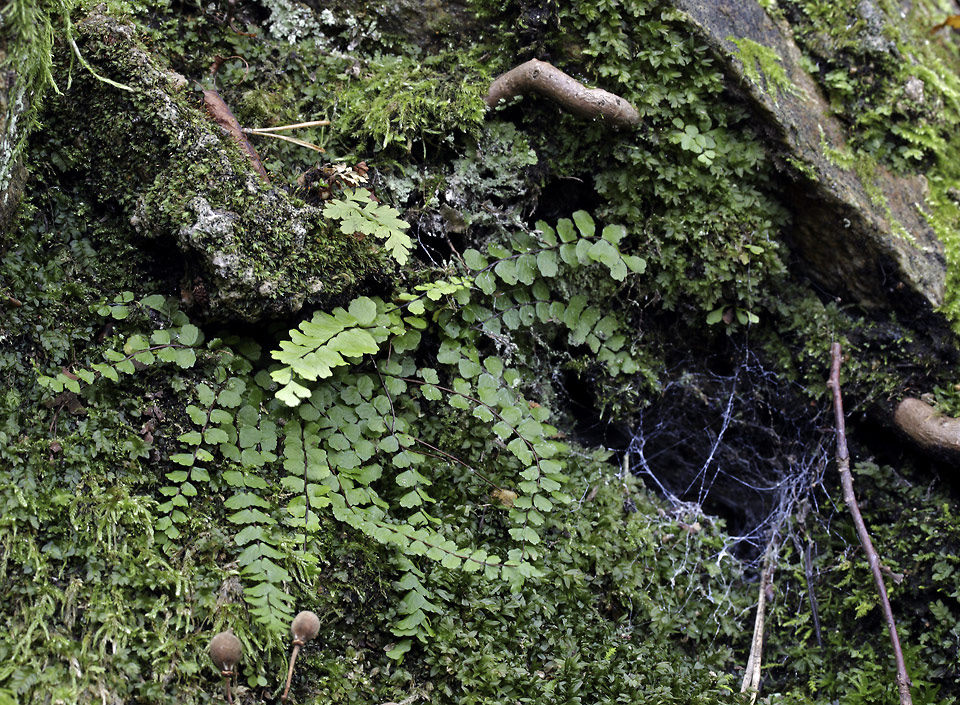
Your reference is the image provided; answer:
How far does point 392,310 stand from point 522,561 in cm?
120

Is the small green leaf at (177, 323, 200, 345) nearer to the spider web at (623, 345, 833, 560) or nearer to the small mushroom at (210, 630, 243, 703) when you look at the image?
the small mushroom at (210, 630, 243, 703)

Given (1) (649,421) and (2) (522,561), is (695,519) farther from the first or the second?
(2) (522,561)

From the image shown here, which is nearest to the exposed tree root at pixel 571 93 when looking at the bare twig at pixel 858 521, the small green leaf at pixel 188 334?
the bare twig at pixel 858 521

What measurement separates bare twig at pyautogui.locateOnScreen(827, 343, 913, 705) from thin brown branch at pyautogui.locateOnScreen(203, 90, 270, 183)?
9.39 feet

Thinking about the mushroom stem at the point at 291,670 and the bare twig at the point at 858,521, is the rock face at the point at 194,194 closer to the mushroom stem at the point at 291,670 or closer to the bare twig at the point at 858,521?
the mushroom stem at the point at 291,670

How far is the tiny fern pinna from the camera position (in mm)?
2611

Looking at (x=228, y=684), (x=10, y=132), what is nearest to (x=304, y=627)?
(x=228, y=684)

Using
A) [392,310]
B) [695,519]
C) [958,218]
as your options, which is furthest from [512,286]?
[958,218]

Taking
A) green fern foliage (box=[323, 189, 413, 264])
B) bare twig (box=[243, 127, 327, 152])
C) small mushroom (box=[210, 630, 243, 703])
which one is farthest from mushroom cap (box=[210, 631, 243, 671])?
bare twig (box=[243, 127, 327, 152])

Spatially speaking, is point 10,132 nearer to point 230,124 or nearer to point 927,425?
point 230,124

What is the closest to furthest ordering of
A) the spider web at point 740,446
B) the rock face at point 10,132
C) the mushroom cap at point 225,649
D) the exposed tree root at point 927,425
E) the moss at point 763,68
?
the mushroom cap at point 225,649 → the rock face at point 10,132 → the exposed tree root at point 927,425 → the moss at point 763,68 → the spider web at point 740,446

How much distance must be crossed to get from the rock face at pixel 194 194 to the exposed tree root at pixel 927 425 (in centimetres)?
266

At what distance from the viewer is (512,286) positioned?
3.37 metres

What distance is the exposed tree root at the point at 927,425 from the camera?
3189 millimetres
